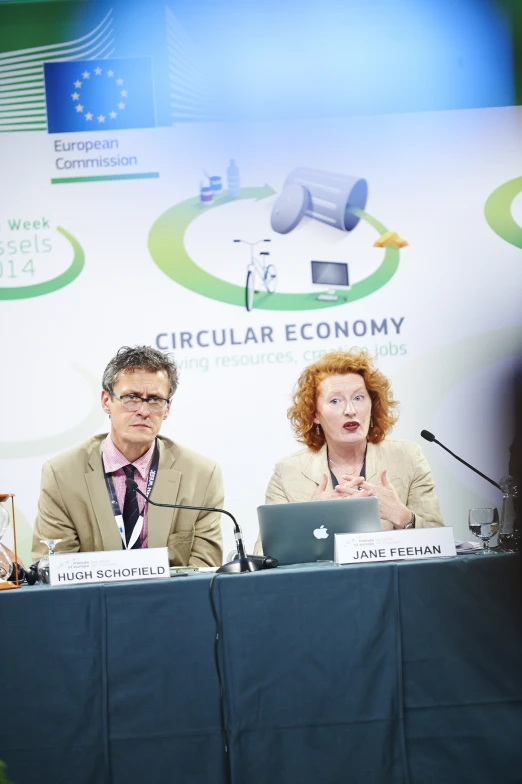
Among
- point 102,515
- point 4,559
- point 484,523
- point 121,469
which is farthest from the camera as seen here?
point 121,469

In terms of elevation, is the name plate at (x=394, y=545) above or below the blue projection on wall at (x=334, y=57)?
below

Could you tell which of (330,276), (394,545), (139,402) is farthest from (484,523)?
(330,276)

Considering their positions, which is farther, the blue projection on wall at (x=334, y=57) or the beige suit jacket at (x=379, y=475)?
the blue projection on wall at (x=334, y=57)

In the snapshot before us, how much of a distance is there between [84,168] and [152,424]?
137cm

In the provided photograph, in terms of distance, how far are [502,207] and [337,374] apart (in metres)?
1.22

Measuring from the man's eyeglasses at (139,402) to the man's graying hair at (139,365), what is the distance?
10cm

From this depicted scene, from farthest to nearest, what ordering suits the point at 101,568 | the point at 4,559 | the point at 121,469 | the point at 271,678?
the point at 121,469
the point at 4,559
the point at 101,568
the point at 271,678

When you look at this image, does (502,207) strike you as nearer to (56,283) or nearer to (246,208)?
(246,208)

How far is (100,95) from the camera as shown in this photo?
4328 millimetres

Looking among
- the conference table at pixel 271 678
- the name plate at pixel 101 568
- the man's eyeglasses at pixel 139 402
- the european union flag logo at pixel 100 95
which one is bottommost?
the conference table at pixel 271 678

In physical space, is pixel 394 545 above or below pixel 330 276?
below

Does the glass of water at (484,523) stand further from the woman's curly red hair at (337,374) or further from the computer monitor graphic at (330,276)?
the computer monitor graphic at (330,276)

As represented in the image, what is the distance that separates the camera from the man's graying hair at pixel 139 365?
389 centimetres

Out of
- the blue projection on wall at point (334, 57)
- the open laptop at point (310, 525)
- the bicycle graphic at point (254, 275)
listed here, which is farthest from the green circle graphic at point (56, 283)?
the open laptop at point (310, 525)
